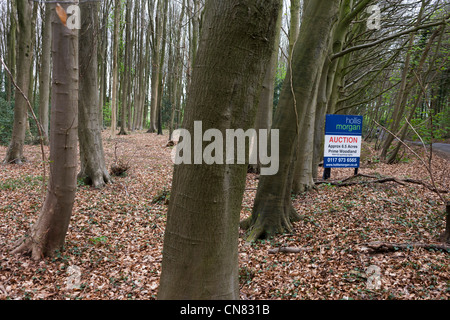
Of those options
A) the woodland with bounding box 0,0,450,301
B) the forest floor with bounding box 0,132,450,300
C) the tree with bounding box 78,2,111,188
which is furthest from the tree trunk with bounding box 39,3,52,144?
the forest floor with bounding box 0,132,450,300

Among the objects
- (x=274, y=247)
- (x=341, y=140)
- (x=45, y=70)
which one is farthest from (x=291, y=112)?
(x=45, y=70)

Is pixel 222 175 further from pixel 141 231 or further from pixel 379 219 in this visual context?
pixel 379 219

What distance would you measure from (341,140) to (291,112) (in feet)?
13.4

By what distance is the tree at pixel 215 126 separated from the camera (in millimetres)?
2111

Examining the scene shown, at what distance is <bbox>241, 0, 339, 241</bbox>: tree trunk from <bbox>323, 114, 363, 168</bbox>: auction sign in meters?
3.37

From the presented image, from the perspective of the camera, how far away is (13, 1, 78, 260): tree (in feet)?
12.5

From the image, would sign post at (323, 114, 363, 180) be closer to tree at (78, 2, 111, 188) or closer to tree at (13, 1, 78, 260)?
Answer: tree at (78, 2, 111, 188)

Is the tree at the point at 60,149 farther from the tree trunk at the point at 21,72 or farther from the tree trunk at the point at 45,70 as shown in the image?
the tree trunk at the point at 45,70

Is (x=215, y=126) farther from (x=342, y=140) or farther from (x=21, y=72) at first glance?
(x=21, y=72)

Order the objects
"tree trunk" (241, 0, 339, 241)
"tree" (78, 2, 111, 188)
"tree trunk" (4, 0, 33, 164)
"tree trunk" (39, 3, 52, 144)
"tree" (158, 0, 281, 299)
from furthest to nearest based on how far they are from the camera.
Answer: "tree trunk" (39, 3, 52, 144) → "tree trunk" (4, 0, 33, 164) → "tree" (78, 2, 111, 188) → "tree trunk" (241, 0, 339, 241) → "tree" (158, 0, 281, 299)

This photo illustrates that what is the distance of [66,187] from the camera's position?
4.14 m

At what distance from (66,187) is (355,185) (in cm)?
704

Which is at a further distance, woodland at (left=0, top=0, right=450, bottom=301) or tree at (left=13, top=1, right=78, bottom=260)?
tree at (left=13, top=1, right=78, bottom=260)

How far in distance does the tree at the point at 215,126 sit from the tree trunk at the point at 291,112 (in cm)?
275
